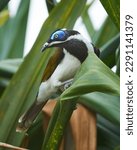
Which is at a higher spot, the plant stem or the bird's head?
the bird's head

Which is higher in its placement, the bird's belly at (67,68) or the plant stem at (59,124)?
the bird's belly at (67,68)

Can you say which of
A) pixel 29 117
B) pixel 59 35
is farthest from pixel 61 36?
pixel 29 117

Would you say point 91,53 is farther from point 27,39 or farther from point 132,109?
point 27,39

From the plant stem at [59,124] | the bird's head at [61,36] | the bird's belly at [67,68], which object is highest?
the bird's head at [61,36]

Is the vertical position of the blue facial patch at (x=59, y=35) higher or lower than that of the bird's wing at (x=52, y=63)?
higher

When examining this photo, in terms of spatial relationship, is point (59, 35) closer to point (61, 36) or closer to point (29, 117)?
point (61, 36)

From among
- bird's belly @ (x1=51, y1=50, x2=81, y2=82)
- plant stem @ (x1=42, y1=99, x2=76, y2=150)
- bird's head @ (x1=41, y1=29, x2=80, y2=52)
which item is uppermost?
bird's head @ (x1=41, y1=29, x2=80, y2=52)

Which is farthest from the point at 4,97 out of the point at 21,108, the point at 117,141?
the point at 117,141
